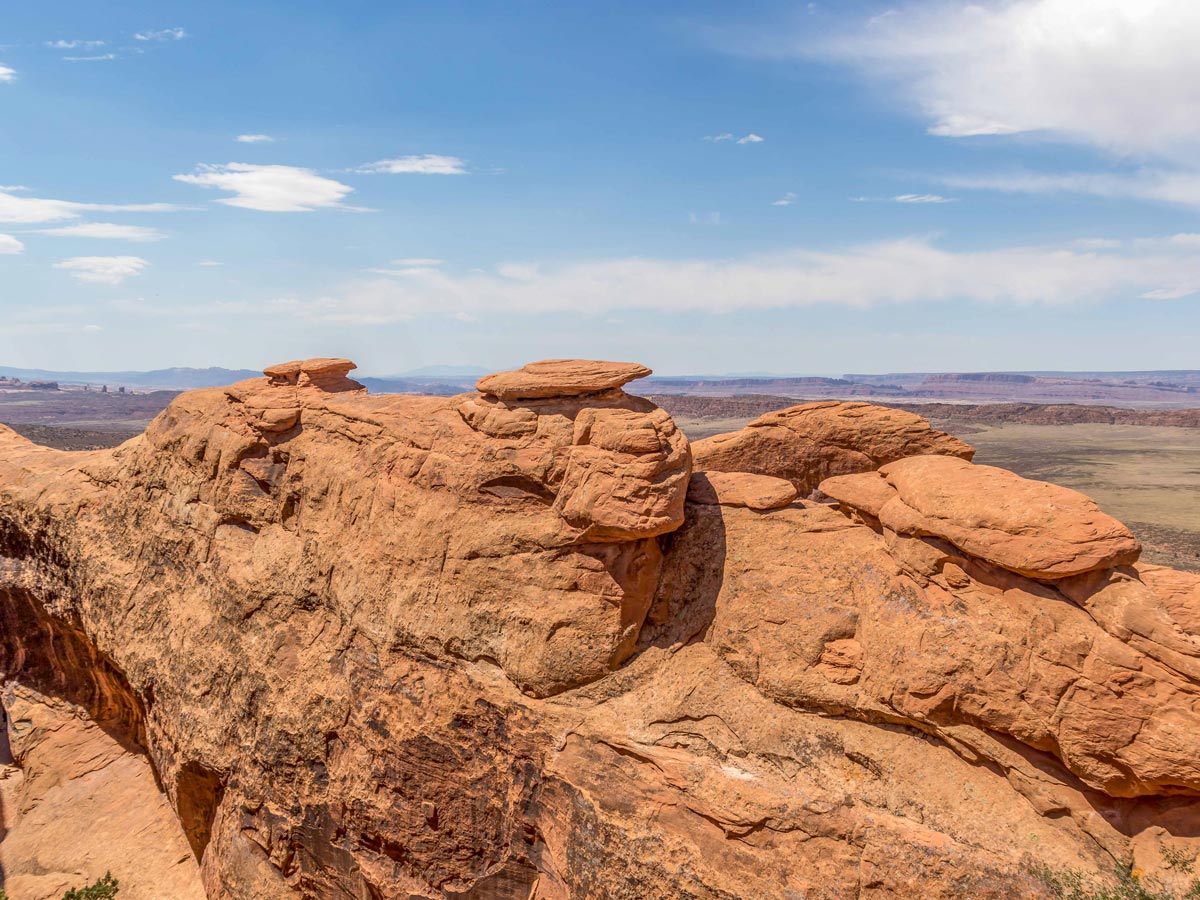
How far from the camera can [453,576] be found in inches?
509

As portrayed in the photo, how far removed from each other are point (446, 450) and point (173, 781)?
9927 millimetres

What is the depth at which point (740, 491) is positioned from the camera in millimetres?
14039

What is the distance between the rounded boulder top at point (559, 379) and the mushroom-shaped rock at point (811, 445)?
351 cm

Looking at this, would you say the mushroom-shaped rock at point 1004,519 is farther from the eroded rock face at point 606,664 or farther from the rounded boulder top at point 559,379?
the rounded boulder top at point 559,379

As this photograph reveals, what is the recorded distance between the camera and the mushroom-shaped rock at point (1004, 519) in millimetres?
10195

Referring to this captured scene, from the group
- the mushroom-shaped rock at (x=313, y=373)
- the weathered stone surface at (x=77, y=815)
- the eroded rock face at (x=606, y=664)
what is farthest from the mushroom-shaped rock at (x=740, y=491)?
the weathered stone surface at (x=77, y=815)

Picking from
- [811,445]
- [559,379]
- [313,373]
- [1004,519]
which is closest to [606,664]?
[559,379]

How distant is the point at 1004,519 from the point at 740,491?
4712mm

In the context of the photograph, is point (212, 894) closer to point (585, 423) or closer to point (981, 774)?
point (585, 423)

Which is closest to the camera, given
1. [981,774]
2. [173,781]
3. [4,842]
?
[981,774]

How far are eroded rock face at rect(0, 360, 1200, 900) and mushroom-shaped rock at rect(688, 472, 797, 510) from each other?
3.1 inches

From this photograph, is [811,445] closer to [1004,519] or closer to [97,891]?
[1004,519]

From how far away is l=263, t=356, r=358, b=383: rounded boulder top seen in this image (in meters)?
17.9

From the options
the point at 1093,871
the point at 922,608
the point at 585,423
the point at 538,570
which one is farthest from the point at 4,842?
A: the point at 1093,871
